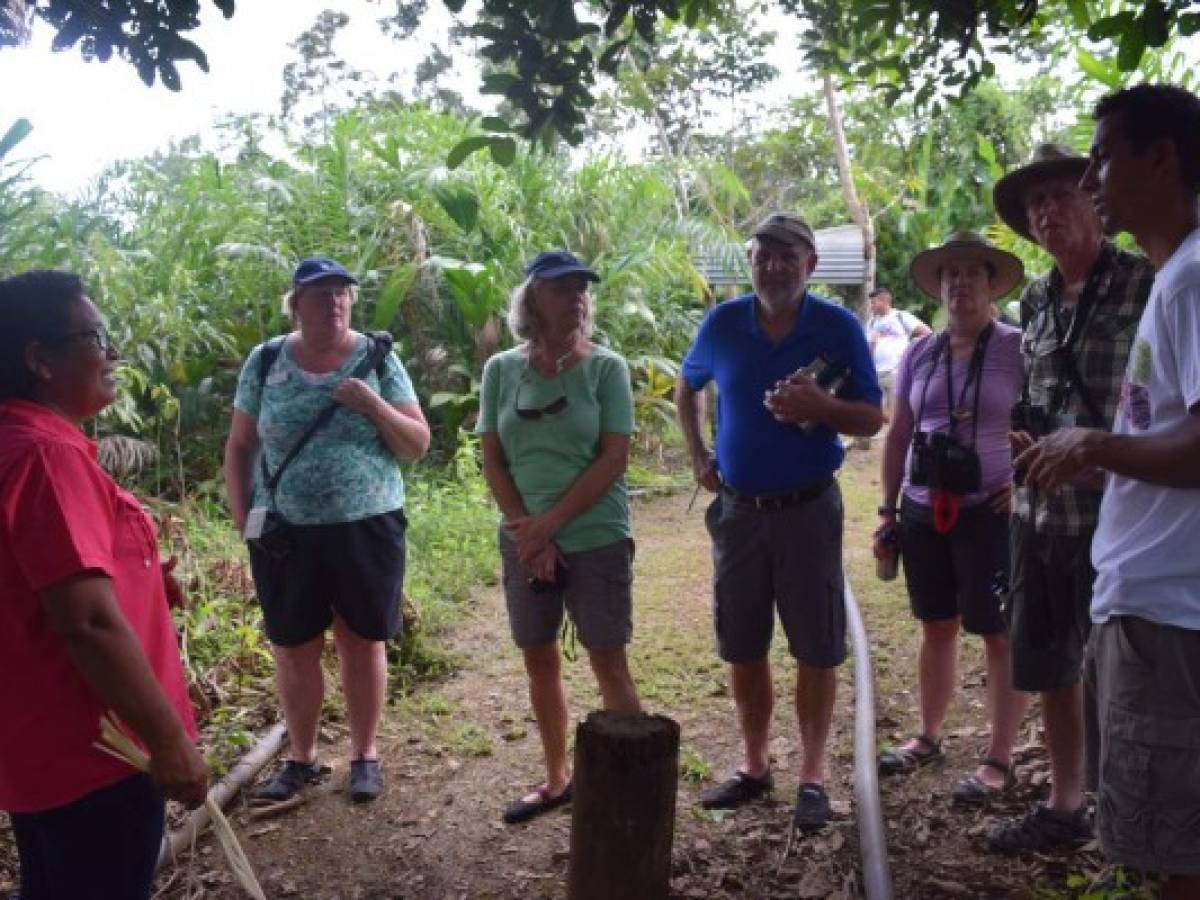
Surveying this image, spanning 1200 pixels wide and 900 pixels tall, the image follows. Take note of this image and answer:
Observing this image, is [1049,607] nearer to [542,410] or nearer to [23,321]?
[542,410]

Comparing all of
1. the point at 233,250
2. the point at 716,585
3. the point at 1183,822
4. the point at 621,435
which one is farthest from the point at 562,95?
the point at 233,250

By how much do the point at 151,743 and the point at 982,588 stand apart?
A: 8.98ft

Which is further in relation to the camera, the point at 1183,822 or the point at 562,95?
the point at 562,95

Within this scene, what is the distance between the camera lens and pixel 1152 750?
2.07 metres

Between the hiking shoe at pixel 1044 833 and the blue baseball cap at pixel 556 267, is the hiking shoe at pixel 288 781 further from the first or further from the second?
the hiking shoe at pixel 1044 833

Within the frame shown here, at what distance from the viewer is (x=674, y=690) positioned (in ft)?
16.2

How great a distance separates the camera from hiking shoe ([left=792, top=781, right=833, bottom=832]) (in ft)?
11.3

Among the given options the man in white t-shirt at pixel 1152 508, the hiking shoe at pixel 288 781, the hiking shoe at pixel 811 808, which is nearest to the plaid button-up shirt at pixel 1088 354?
the man in white t-shirt at pixel 1152 508

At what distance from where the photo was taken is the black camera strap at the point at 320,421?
368 centimetres

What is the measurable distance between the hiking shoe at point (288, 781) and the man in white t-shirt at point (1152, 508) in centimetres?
291

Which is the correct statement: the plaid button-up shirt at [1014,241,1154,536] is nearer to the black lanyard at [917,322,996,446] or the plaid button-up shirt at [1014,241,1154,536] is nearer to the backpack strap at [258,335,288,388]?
the black lanyard at [917,322,996,446]

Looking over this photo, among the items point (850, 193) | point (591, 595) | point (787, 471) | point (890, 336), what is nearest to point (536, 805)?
point (591, 595)

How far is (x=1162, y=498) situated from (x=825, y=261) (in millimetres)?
11487

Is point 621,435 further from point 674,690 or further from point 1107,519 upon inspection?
point 674,690
